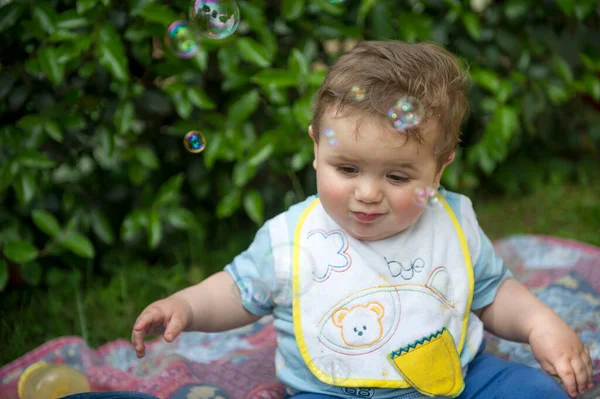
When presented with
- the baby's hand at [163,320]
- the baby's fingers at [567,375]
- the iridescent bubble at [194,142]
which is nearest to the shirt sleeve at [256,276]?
the baby's hand at [163,320]

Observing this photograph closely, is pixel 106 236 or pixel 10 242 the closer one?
pixel 10 242

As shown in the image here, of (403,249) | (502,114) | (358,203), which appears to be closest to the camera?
(358,203)

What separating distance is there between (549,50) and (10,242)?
2404mm

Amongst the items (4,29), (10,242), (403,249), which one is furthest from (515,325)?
(4,29)

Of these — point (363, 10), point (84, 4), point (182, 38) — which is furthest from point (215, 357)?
point (363, 10)

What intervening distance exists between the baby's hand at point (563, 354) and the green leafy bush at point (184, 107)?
121cm

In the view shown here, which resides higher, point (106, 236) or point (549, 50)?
point (549, 50)

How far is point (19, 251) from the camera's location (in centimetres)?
231

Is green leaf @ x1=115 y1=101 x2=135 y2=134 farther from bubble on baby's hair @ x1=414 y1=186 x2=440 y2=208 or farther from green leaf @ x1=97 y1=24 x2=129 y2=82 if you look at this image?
bubble on baby's hair @ x1=414 y1=186 x2=440 y2=208

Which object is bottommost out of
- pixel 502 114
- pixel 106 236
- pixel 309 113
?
pixel 106 236

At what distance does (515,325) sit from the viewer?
168 cm

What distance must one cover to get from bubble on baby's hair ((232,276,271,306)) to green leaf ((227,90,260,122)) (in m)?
Result: 1.02

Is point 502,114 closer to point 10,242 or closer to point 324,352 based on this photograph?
point 324,352

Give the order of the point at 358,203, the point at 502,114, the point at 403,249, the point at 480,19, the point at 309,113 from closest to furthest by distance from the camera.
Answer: the point at 358,203
the point at 403,249
the point at 309,113
the point at 502,114
the point at 480,19
